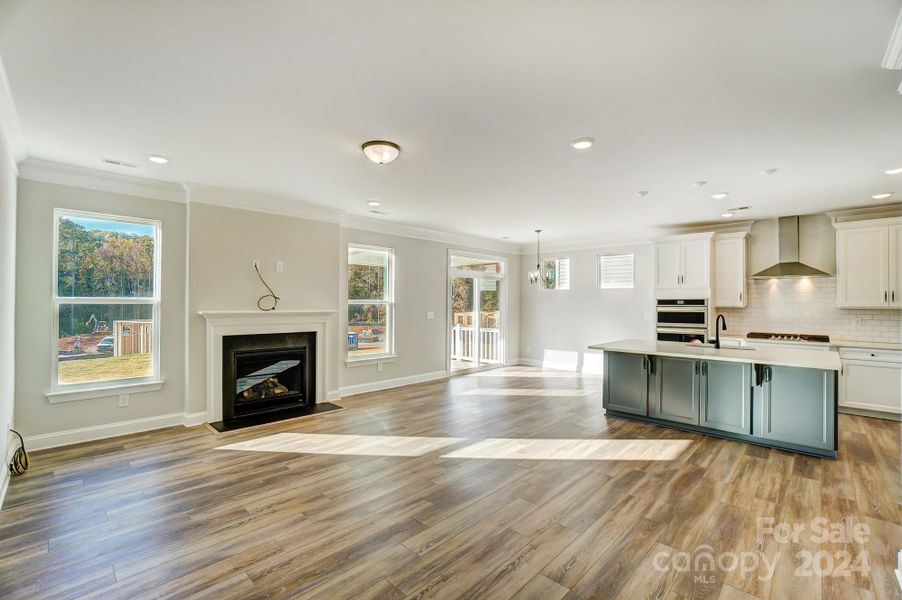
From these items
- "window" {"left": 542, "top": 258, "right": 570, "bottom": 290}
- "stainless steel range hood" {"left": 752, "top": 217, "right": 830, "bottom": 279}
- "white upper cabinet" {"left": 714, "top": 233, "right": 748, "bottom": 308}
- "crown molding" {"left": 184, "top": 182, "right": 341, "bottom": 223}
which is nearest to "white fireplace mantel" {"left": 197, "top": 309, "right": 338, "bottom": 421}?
"crown molding" {"left": 184, "top": 182, "right": 341, "bottom": 223}

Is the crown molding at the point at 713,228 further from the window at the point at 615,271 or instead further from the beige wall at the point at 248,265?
the beige wall at the point at 248,265

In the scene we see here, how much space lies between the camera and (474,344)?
8.65 metres

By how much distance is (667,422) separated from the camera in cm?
463

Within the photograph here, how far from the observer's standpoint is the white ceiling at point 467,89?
6.07 ft

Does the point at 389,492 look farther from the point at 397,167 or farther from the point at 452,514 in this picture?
the point at 397,167

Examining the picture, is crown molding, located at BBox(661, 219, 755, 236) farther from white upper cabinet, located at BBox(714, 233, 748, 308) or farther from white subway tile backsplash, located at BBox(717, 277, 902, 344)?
white subway tile backsplash, located at BBox(717, 277, 902, 344)

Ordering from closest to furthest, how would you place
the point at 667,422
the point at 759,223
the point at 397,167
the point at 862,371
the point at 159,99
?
the point at 159,99 < the point at 397,167 < the point at 667,422 < the point at 862,371 < the point at 759,223

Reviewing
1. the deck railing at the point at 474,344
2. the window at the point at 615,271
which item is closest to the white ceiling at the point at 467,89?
the window at the point at 615,271

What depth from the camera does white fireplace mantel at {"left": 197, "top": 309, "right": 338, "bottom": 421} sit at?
4.77m

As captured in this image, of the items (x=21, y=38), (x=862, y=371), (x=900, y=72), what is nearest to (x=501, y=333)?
(x=862, y=371)

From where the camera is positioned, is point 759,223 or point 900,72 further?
point 759,223

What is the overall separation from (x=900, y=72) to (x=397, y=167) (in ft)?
10.9

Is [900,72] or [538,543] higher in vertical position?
[900,72]

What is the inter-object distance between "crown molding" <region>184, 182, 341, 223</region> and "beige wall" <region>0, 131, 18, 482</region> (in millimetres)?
1448
